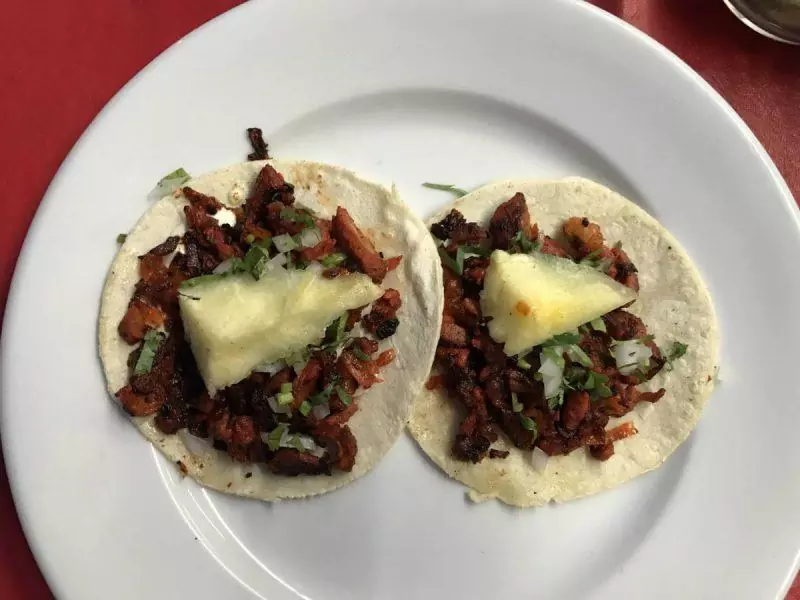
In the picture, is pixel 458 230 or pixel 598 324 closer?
pixel 598 324

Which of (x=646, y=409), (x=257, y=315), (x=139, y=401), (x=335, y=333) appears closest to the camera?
(x=257, y=315)

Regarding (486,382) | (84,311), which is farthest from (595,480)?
(84,311)

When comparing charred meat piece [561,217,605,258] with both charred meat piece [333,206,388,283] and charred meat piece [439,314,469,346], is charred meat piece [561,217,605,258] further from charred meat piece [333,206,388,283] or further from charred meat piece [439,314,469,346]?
charred meat piece [333,206,388,283]

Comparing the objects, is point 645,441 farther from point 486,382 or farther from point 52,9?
point 52,9

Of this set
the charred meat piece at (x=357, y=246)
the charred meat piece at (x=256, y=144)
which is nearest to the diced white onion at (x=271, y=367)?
the charred meat piece at (x=357, y=246)

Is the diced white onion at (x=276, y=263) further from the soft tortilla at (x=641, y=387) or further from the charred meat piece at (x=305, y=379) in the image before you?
the soft tortilla at (x=641, y=387)

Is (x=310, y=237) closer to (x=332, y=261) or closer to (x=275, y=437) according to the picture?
(x=332, y=261)

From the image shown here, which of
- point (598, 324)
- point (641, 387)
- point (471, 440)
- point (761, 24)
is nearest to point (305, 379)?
point (471, 440)
